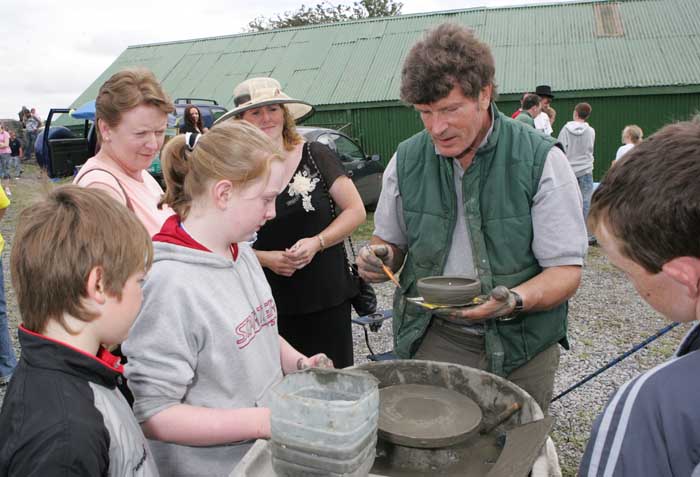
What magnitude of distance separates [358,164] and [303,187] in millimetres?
7283

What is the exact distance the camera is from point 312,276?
2650 mm

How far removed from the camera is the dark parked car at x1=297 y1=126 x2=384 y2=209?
942cm

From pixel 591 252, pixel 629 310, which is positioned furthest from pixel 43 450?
pixel 591 252

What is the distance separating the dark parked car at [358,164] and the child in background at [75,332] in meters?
8.00

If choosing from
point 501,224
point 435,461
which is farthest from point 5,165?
point 435,461

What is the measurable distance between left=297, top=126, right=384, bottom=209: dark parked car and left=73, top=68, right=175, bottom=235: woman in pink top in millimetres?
6887

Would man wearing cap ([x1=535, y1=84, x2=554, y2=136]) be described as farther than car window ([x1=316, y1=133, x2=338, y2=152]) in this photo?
No

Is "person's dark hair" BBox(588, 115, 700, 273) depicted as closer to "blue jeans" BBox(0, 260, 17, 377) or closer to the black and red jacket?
the black and red jacket

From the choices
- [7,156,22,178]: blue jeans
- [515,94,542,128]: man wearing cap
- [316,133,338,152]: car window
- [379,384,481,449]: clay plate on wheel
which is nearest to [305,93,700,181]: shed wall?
[316,133,338,152]: car window

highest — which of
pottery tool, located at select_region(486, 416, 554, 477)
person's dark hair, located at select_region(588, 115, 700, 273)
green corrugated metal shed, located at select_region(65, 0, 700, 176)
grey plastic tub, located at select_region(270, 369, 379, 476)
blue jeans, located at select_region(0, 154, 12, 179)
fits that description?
green corrugated metal shed, located at select_region(65, 0, 700, 176)

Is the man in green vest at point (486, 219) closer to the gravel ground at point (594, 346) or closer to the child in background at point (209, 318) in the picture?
the child in background at point (209, 318)

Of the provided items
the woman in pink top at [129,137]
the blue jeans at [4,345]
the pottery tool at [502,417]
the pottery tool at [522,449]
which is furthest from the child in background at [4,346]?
the pottery tool at [522,449]

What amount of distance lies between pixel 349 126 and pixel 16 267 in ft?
44.7

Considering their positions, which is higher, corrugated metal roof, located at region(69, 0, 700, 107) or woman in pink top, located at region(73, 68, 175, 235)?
corrugated metal roof, located at region(69, 0, 700, 107)
